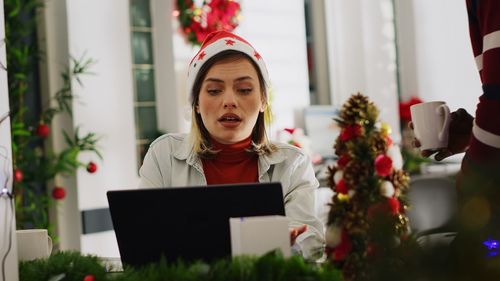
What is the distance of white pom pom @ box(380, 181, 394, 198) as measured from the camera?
793mm

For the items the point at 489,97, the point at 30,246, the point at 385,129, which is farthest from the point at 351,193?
the point at 30,246

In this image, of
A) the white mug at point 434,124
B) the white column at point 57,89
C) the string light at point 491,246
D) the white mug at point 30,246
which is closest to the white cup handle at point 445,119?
the white mug at point 434,124

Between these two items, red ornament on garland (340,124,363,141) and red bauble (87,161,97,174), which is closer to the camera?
red ornament on garland (340,124,363,141)

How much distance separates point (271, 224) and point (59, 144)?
11.2 ft

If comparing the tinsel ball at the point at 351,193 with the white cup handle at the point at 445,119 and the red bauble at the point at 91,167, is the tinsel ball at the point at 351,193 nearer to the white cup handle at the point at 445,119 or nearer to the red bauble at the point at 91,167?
the white cup handle at the point at 445,119

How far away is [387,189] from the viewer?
805mm

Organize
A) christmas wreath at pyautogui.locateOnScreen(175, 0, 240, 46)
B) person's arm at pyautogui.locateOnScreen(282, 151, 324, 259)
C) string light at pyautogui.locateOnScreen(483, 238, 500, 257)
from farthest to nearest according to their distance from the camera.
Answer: christmas wreath at pyautogui.locateOnScreen(175, 0, 240, 46) < person's arm at pyautogui.locateOnScreen(282, 151, 324, 259) < string light at pyautogui.locateOnScreen(483, 238, 500, 257)

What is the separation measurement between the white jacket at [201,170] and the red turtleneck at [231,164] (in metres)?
0.02

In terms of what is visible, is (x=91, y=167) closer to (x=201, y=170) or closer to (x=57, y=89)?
(x=57, y=89)

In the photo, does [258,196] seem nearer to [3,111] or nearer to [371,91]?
[3,111]

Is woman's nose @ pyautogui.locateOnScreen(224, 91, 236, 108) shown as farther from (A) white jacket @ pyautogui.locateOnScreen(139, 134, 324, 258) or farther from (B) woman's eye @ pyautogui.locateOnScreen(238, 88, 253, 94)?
(A) white jacket @ pyautogui.locateOnScreen(139, 134, 324, 258)

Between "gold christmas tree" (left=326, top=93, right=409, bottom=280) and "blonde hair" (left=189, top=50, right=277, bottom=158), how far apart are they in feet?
3.24

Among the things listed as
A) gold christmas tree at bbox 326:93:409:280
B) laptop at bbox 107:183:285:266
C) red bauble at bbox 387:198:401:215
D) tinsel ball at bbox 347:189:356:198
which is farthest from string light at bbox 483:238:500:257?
laptop at bbox 107:183:285:266

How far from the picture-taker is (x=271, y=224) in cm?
106
